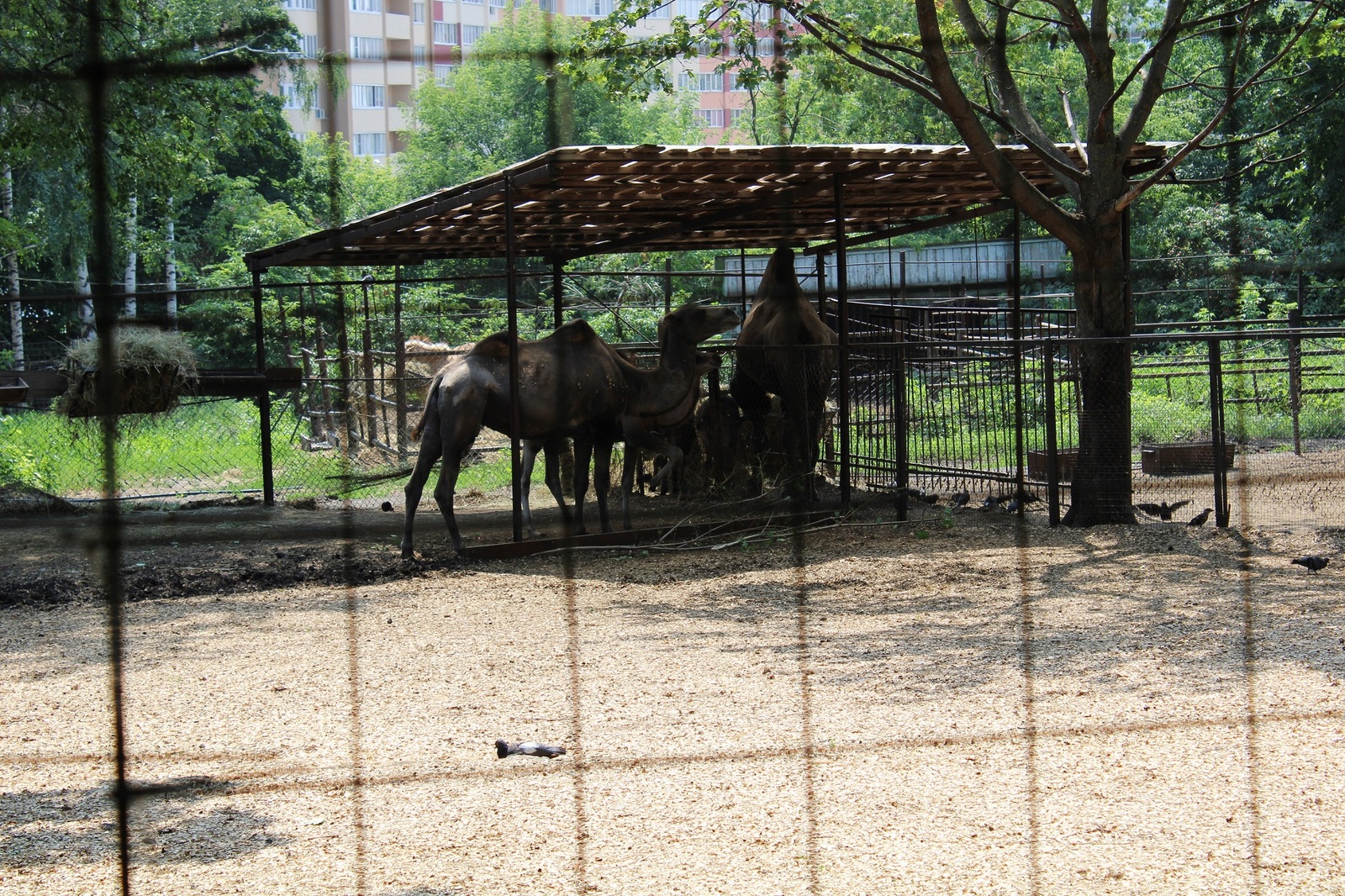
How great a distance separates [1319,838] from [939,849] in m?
0.84

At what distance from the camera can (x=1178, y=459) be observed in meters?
9.80

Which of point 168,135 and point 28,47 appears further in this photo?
point 168,135

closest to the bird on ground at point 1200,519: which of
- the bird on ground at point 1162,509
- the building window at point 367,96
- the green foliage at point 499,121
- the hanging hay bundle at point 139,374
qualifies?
the bird on ground at point 1162,509

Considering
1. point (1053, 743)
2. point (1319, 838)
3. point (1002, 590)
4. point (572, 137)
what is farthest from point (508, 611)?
point (572, 137)

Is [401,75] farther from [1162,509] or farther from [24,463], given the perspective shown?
[1162,509]

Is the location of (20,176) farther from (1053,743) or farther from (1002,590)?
(1053,743)

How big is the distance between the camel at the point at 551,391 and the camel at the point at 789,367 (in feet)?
2.09

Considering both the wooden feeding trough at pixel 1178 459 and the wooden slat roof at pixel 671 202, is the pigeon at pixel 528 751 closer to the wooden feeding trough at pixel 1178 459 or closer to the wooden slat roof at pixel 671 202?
the wooden slat roof at pixel 671 202

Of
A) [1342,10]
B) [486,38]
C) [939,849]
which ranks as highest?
[486,38]

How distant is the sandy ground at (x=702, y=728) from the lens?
9.26 ft

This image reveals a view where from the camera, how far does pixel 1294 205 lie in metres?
18.2

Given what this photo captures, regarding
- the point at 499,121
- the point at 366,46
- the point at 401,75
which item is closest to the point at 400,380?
the point at 499,121

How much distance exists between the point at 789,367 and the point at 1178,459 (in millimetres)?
3274

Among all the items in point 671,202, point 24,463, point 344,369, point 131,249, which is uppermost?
point 131,249
